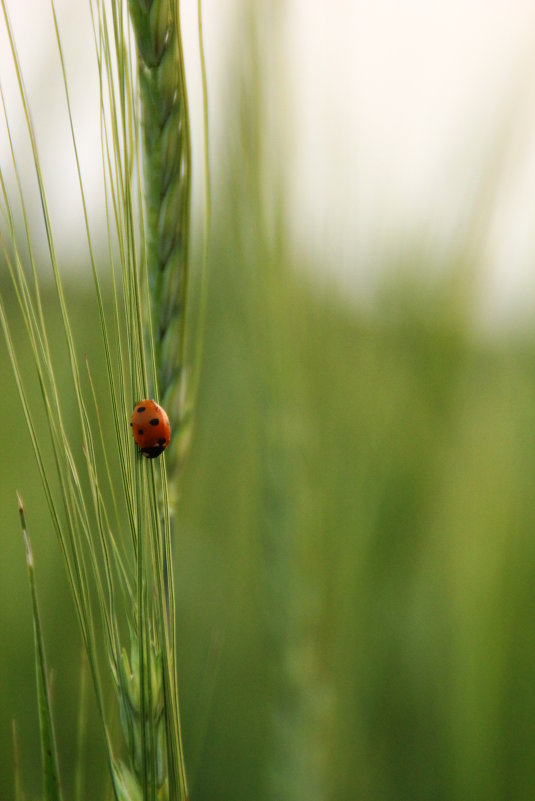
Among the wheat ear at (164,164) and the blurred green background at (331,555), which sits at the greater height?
the wheat ear at (164,164)

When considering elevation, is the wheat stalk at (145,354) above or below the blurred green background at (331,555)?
above

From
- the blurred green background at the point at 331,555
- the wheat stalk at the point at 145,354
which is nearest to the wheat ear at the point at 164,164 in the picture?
the wheat stalk at the point at 145,354

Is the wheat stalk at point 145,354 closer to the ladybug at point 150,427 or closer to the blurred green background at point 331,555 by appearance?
the ladybug at point 150,427

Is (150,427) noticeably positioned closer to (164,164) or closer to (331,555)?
(164,164)

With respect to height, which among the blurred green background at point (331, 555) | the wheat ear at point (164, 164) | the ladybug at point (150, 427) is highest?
the wheat ear at point (164, 164)

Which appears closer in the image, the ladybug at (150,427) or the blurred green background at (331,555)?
the ladybug at (150,427)

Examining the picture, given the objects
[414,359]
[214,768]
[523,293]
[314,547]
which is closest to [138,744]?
[314,547]

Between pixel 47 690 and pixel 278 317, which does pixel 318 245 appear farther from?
pixel 47 690
